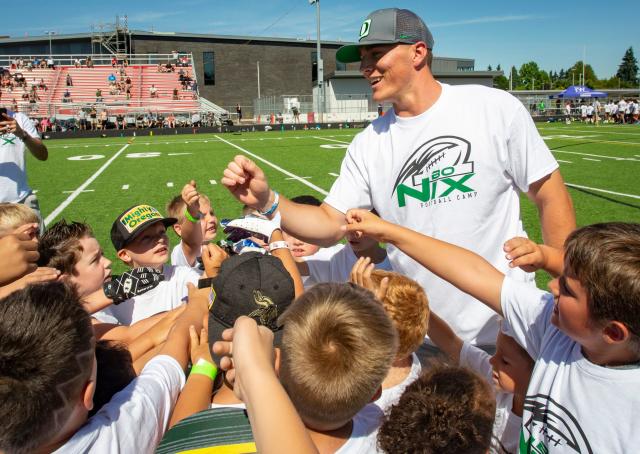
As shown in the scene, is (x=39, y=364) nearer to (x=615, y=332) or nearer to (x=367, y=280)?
(x=367, y=280)

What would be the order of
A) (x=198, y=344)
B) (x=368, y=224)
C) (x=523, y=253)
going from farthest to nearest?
(x=198, y=344) → (x=368, y=224) → (x=523, y=253)

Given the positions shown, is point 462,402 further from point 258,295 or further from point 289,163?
point 289,163

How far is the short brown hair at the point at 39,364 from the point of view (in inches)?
58.4

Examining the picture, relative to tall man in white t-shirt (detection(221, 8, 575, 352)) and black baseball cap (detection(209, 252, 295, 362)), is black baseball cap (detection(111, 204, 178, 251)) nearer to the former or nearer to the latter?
tall man in white t-shirt (detection(221, 8, 575, 352))

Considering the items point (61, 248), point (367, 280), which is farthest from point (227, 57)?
point (367, 280)

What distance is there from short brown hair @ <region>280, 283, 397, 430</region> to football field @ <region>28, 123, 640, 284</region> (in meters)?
4.54

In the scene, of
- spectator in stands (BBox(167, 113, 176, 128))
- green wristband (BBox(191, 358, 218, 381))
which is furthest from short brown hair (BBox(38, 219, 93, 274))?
spectator in stands (BBox(167, 113, 176, 128))

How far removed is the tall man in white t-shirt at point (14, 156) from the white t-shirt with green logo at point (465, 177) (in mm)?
4058

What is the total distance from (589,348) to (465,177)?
1130 mm

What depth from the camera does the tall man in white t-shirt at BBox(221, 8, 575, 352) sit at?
256cm

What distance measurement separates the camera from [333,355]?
→ 1.54 metres

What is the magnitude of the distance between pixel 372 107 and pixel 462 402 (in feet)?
179

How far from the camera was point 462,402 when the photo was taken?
5.81ft

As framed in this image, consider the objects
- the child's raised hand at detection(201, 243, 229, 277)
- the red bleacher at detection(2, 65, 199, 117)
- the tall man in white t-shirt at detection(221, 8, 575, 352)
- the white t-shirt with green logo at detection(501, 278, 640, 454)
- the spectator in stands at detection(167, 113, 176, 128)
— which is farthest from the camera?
the red bleacher at detection(2, 65, 199, 117)
